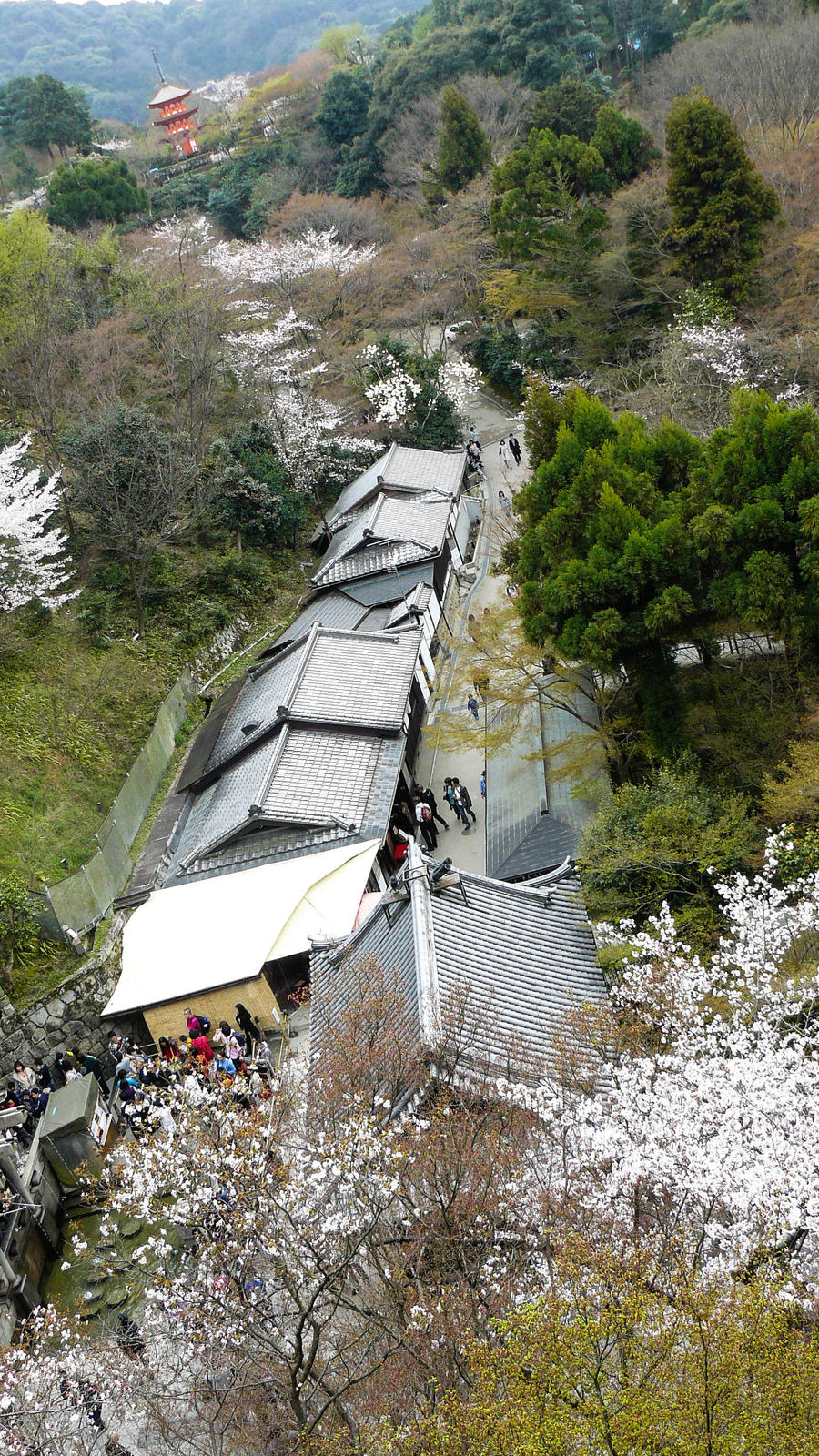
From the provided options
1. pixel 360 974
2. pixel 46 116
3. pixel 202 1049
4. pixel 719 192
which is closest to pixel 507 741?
pixel 360 974

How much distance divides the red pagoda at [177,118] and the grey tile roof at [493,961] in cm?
6529

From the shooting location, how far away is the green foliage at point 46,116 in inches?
2338

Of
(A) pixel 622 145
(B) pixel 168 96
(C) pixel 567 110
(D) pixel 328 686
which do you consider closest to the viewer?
(D) pixel 328 686

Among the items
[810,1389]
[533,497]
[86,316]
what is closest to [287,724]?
[533,497]

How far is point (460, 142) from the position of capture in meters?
46.6

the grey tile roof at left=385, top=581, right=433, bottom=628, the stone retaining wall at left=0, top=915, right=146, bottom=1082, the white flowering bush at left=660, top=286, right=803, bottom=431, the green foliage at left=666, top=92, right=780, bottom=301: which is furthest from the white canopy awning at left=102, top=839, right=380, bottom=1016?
the green foliage at left=666, top=92, right=780, bottom=301

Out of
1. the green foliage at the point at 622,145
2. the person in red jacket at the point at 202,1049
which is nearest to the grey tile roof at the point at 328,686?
the person in red jacket at the point at 202,1049

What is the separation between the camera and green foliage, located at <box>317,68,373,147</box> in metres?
54.8

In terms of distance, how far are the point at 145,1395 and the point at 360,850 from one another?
961 centimetres

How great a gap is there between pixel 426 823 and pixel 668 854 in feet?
22.7

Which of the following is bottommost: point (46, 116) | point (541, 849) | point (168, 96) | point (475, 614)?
point (475, 614)

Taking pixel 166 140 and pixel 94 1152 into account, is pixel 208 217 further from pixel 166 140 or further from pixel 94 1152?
pixel 94 1152

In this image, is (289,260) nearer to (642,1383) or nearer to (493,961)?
(493,961)

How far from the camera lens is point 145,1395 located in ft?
32.0
